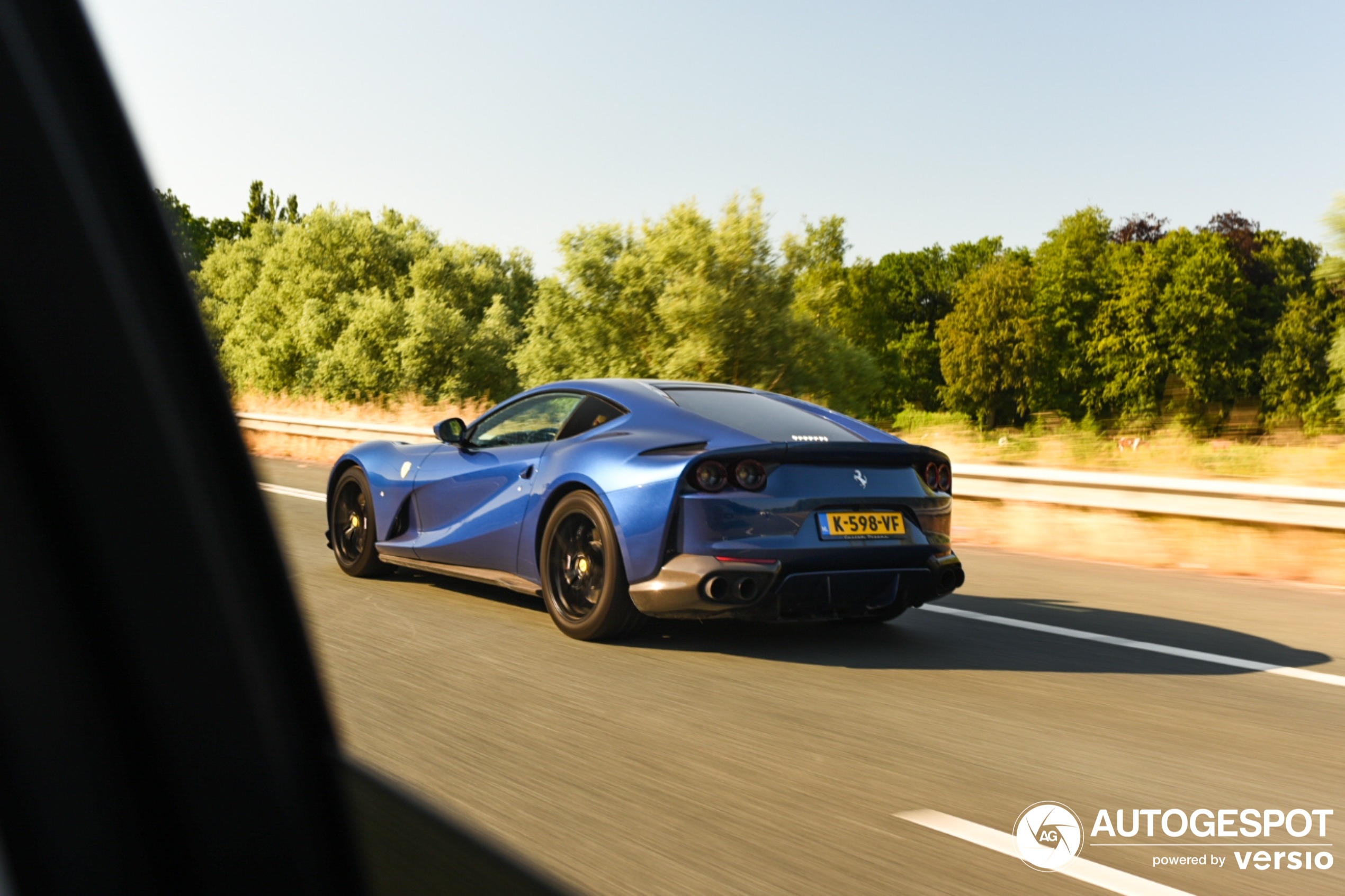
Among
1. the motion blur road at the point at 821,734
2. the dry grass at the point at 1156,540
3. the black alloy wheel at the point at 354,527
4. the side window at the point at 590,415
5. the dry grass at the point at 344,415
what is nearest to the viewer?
the motion blur road at the point at 821,734

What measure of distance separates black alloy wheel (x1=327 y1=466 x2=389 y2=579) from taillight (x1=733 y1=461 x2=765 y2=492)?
9.76 ft

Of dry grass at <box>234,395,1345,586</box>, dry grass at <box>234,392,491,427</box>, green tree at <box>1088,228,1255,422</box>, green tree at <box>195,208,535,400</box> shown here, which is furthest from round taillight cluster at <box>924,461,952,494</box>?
green tree at <box>1088,228,1255,422</box>

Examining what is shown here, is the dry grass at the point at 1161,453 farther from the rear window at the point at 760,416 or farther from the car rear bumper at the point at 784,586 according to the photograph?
the car rear bumper at the point at 784,586

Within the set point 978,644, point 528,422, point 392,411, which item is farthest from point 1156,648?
point 392,411

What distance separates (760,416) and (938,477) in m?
0.93

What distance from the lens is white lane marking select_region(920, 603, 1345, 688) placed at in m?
5.32

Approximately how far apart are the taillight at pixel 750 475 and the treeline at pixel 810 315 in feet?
7.65

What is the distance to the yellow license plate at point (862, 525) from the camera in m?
5.36

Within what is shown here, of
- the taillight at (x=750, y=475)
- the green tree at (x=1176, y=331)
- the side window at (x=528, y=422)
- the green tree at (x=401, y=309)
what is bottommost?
the green tree at (x=1176, y=331)

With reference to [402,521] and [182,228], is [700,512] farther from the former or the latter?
[182,228]

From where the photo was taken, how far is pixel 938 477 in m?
5.96

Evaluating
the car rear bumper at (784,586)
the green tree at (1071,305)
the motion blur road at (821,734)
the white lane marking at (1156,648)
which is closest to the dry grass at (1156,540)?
the motion blur road at (821,734)

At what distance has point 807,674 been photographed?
5125 mm

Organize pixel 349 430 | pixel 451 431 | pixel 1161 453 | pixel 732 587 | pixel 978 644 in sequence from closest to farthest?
pixel 732 587
pixel 978 644
pixel 451 431
pixel 1161 453
pixel 349 430
